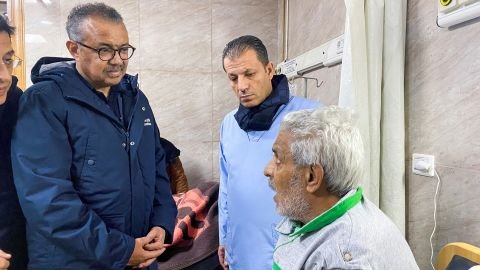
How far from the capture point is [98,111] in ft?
3.59

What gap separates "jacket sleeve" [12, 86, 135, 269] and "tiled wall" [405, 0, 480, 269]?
42.5 inches

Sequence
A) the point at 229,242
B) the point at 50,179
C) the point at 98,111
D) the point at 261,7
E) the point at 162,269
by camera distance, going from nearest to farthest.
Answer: the point at 50,179 → the point at 98,111 → the point at 229,242 → the point at 162,269 → the point at 261,7

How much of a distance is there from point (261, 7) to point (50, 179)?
2318 millimetres

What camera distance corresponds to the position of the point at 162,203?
53.1 inches

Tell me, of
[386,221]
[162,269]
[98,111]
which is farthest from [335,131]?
[162,269]

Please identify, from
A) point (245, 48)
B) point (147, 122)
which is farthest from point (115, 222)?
point (245, 48)

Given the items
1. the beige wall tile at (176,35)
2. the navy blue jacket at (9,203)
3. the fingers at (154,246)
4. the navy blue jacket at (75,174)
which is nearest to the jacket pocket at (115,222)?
the navy blue jacket at (75,174)

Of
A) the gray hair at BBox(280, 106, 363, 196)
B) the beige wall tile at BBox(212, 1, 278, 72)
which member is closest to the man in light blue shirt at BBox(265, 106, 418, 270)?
the gray hair at BBox(280, 106, 363, 196)

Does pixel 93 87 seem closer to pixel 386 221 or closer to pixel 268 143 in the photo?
pixel 268 143

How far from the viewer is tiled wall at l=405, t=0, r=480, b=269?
1.12 meters

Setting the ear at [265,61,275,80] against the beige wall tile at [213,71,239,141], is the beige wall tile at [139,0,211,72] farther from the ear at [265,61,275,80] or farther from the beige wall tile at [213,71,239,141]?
the ear at [265,61,275,80]

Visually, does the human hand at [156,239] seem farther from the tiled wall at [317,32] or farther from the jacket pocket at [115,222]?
the tiled wall at [317,32]

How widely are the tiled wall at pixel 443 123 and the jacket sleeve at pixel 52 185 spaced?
1.08 meters

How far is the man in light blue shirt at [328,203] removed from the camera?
732 mm
